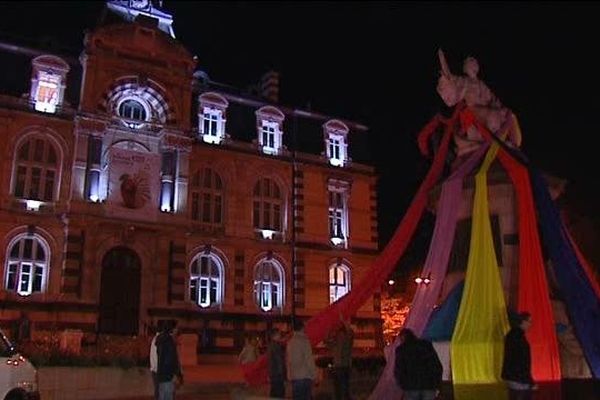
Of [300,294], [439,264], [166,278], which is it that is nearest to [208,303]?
[166,278]

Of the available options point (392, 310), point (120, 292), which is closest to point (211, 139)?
point (120, 292)

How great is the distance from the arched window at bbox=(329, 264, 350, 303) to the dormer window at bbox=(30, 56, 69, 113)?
709 inches

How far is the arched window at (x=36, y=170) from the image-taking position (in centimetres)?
3288

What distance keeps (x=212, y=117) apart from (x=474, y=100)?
2517 cm

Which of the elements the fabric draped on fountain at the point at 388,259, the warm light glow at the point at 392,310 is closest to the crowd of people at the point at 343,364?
the fabric draped on fountain at the point at 388,259

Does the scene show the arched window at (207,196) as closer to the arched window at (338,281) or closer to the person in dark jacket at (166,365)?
the arched window at (338,281)

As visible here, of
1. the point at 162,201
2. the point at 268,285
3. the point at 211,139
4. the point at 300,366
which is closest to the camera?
the point at 300,366

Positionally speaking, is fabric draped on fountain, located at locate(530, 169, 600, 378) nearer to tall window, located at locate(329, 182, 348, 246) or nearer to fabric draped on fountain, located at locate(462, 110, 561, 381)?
fabric draped on fountain, located at locate(462, 110, 561, 381)

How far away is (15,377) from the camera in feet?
38.0

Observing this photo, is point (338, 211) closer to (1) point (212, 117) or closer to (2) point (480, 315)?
(1) point (212, 117)

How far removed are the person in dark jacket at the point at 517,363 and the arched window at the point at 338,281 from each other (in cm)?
3068

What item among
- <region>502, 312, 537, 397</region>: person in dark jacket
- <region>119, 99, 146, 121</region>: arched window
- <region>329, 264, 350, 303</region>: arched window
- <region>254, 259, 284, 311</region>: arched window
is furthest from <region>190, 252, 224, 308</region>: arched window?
<region>502, 312, 537, 397</region>: person in dark jacket

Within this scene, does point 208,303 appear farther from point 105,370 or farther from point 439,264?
point 439,264

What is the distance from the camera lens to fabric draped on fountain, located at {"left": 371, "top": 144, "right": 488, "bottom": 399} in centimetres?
1371
